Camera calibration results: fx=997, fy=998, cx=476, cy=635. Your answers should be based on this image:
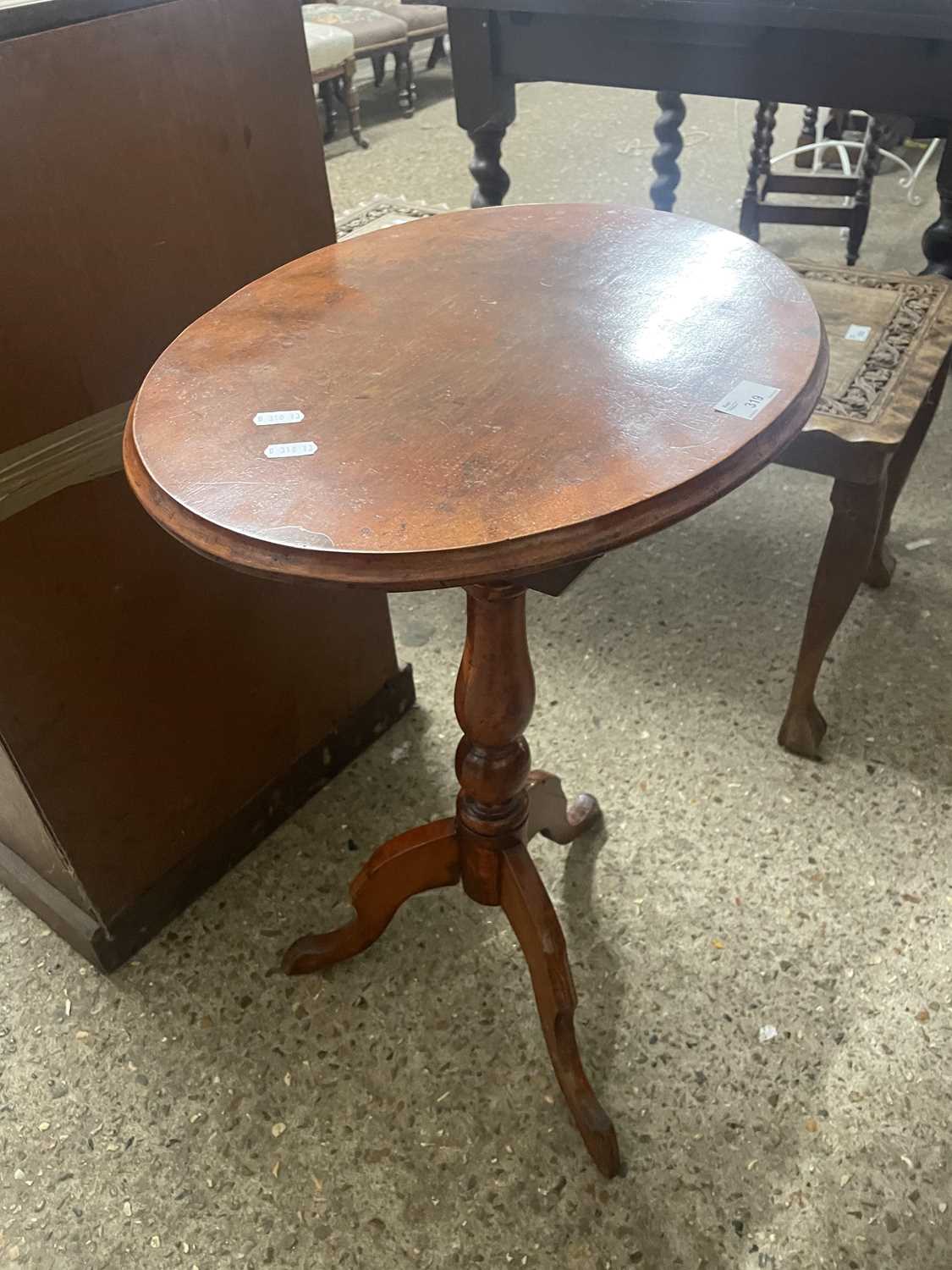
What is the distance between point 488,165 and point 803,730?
5.85 feet

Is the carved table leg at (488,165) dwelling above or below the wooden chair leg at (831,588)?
above

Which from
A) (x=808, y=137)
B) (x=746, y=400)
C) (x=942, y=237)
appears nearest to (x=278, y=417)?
(x=746, y=400)

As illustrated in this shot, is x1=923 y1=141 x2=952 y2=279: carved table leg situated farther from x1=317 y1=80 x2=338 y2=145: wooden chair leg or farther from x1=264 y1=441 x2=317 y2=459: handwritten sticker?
x1=317 y1=80 x2=338 y2=145: wooden chair leg

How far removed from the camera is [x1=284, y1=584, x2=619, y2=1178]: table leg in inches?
42.2

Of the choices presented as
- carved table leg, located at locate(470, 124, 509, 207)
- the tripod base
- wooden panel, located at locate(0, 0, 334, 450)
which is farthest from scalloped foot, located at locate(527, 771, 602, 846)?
carved table leg, located at locate(470, 124, 509, 207)

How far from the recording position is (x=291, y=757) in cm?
→ 164

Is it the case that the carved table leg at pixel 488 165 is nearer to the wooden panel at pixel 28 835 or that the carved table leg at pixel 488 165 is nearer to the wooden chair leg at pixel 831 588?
the wooden chair leg at pixel 831 588

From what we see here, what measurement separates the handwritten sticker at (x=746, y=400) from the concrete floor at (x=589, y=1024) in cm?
36

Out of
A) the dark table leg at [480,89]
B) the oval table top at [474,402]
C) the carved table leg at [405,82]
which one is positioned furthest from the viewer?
the carved table leg at [405,82]

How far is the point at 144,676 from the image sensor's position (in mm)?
1344

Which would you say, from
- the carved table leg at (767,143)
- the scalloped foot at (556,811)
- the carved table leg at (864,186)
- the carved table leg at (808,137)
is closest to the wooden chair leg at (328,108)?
the carved table leg at (808,137)

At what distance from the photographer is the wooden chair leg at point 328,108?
4.93 meters

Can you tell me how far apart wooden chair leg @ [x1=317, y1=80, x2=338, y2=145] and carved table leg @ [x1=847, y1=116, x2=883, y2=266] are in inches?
116

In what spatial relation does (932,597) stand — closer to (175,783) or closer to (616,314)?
(616,314)
